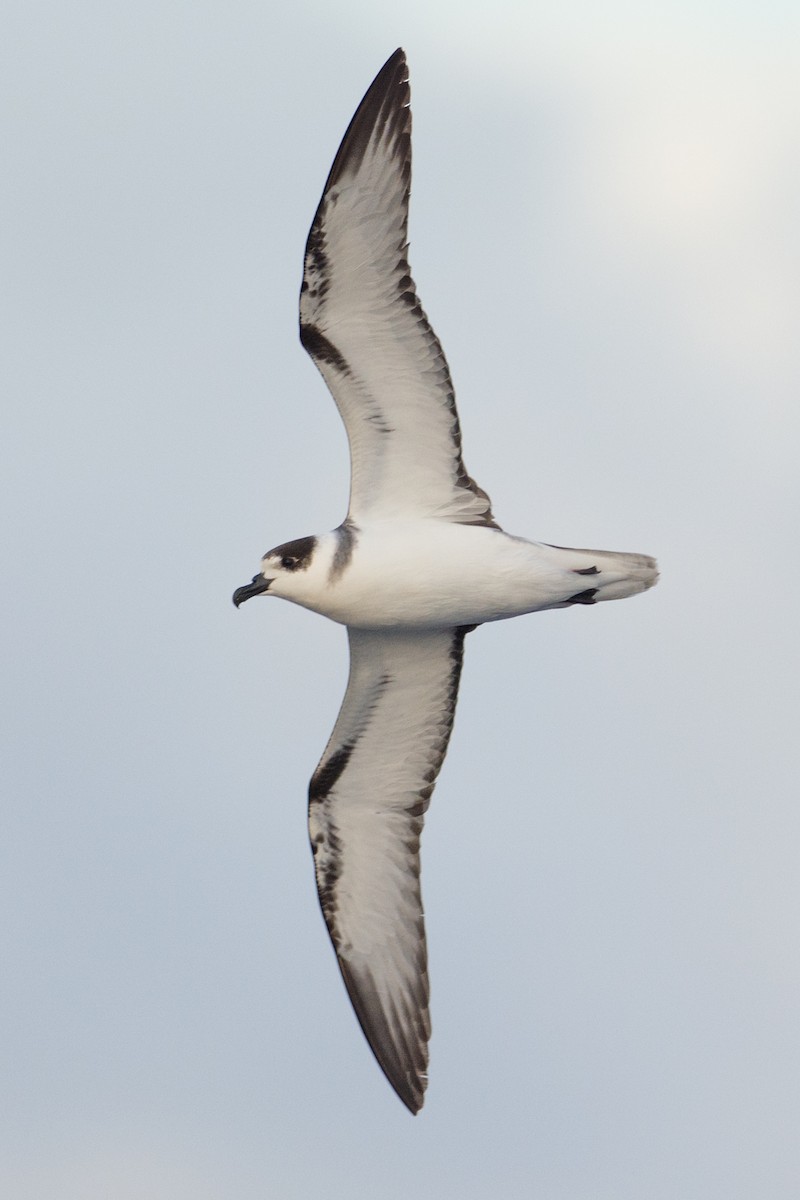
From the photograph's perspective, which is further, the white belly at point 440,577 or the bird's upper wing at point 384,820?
the bird's upper wing at point 384,820

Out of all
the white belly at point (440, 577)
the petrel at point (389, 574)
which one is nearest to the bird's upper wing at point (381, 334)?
the petrel at point (389, 574)

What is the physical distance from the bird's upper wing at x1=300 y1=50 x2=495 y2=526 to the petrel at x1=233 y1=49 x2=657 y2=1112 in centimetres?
1

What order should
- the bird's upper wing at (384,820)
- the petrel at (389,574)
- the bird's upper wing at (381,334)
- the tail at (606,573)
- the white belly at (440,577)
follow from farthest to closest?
1. the bird's upper wing at (384,820)
2. the tail at (606,573)
3. the white belly at (440,577)
4. the petrel at (389,574)
5. the bird's upper wing at (381,334)

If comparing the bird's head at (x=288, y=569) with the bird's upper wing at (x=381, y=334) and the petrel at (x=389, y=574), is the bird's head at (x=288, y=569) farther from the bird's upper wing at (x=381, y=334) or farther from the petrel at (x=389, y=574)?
the bird's upper wing at (x=381, y=334)

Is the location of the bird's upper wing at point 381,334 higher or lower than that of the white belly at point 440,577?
higher

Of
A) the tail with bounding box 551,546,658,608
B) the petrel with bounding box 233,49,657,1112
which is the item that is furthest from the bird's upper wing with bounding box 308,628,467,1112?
the tail with bounding box 551,546,658,608

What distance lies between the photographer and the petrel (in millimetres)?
15375

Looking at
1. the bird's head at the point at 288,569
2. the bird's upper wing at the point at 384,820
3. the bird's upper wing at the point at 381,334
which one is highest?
the bird's upper wing at the point at 381,334

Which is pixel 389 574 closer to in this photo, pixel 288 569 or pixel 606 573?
pixel 288 569

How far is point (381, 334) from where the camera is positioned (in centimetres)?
1572

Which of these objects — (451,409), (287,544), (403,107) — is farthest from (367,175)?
(287,544)

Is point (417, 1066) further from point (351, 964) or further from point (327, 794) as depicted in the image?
point (327, 794)

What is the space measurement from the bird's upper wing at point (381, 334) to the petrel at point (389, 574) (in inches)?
0.5

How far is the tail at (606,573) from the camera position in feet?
52.9
